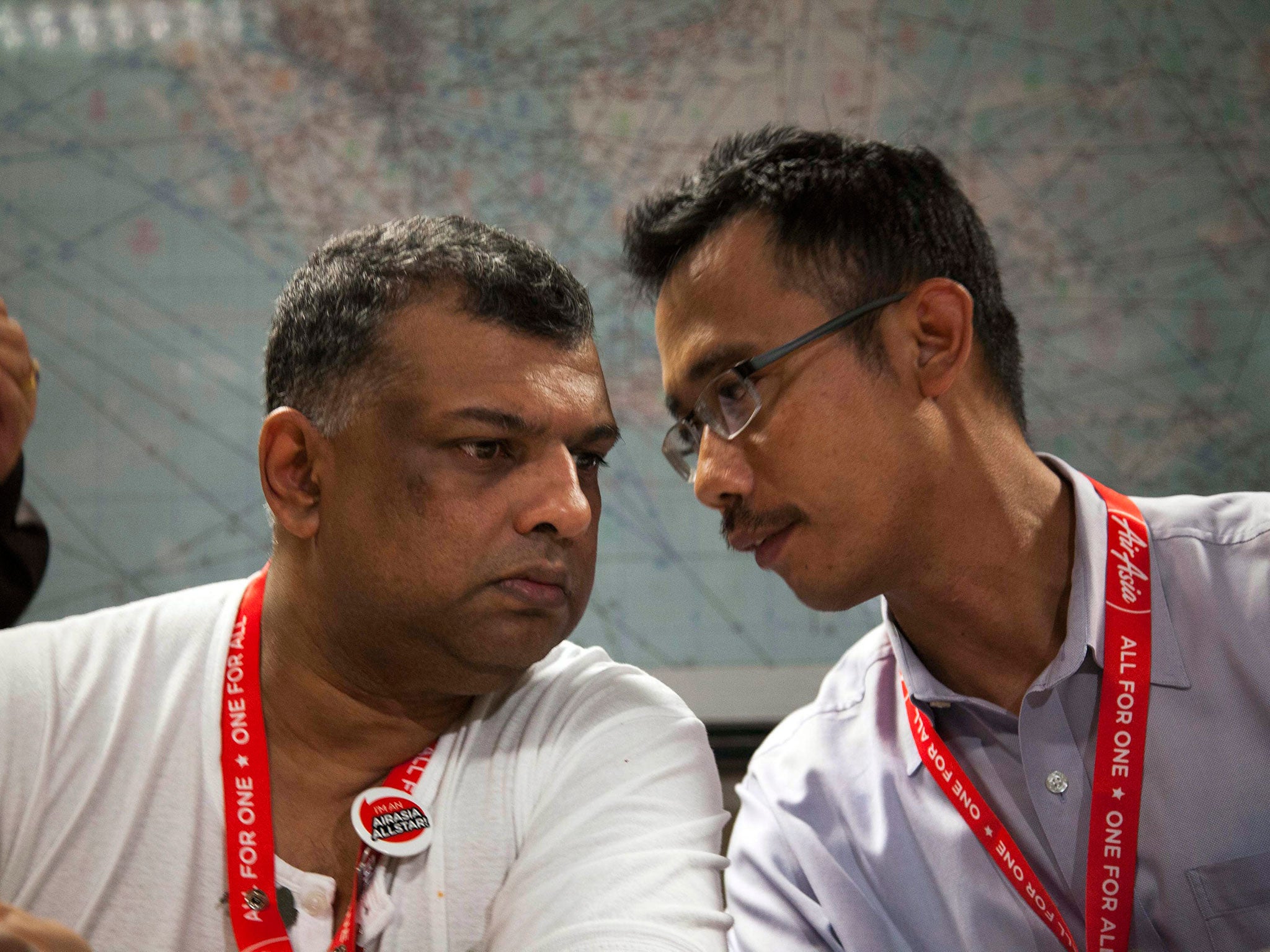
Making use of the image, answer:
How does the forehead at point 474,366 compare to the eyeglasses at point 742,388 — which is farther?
the eyeglasses at point 742,388

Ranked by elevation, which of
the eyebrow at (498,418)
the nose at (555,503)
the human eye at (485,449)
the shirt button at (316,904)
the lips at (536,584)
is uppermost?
the eyebrow at (498,418)

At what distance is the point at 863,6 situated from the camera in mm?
2592

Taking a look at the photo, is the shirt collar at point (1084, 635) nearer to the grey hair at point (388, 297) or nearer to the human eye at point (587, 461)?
the human eye at point (587, 461)

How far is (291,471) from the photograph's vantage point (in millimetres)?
1438

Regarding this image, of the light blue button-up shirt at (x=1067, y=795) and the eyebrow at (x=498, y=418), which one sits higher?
the eyebrow at (x=498, y=418)

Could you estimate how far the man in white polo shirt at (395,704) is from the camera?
1231 mm

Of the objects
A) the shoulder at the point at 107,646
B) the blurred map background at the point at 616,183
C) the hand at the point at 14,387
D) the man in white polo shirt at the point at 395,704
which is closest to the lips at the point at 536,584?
the man in white polo shirt at the point at 395,704

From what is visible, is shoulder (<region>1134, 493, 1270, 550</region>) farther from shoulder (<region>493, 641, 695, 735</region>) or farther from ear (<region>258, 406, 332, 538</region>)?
ear (<region>258, 406, 332, 538</region>)

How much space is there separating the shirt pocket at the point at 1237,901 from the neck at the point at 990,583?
349 millimetres

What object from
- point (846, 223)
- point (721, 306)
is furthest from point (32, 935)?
point (846, 223)

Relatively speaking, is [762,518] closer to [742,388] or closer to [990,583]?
[742,388]

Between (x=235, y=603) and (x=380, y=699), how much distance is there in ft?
0.99

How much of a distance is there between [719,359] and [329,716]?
793mm

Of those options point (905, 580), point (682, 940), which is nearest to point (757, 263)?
point (905, 580)
